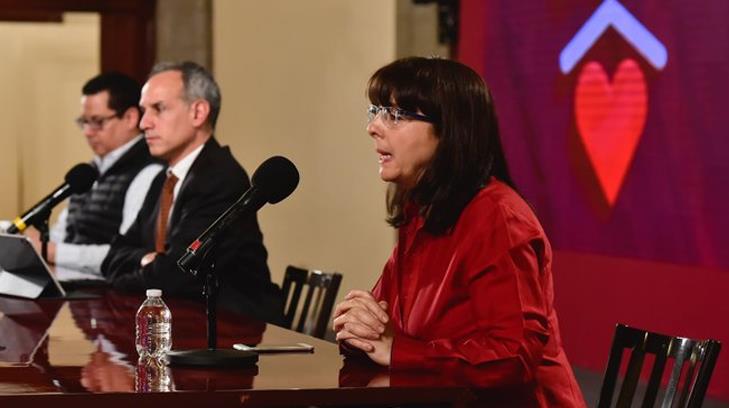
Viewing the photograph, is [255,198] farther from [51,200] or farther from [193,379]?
[51,200]

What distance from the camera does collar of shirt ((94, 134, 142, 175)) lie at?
585cm

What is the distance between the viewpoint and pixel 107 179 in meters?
5.84

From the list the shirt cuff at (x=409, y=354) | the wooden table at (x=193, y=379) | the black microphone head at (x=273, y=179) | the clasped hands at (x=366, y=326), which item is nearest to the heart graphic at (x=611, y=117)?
the wooden table at (x=193, y=379)

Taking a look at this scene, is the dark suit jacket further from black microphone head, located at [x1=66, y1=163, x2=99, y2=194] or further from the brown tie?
black microphone head, located at [x1=66, y1=163, x2=99, y2=194]

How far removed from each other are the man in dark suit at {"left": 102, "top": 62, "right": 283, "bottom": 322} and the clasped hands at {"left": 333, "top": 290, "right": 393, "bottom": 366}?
4.48 ft

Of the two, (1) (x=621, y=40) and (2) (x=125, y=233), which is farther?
(1) (x=621, y=40)

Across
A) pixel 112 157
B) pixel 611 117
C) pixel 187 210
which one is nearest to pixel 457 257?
pixel 187 210

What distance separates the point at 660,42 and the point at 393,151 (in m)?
3.45

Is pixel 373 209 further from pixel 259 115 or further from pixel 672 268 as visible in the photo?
pixel 672 268

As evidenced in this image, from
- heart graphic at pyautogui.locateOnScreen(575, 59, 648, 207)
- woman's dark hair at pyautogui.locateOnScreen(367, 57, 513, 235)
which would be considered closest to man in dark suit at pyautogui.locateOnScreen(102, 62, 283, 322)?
woman's dark hair at pyautogui.locateOnScreen(367, 57, 513, 235)

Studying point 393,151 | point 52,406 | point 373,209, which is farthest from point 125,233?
point 373,209

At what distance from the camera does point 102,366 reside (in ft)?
8.86

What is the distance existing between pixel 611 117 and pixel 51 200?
9.31 ft

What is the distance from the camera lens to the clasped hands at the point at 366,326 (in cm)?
272
